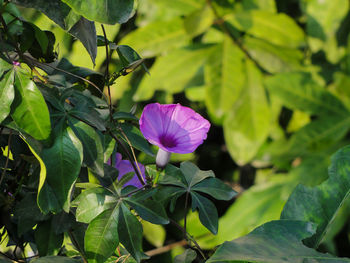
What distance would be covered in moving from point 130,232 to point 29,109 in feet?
0.47

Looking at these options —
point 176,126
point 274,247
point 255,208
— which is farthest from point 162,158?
point 255,208

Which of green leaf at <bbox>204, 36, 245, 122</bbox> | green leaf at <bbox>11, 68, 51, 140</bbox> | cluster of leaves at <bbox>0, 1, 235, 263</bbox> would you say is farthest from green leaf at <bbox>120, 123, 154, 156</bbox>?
green leaf at <bbox>204, 36, 245, 122</bbox>

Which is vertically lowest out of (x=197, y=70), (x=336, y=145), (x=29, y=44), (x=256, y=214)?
(x=256, y=214)

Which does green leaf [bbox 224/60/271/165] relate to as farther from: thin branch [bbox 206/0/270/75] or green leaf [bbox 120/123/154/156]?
green leaf [bbox 120/123/154/156]

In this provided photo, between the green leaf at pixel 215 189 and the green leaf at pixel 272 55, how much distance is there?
1162mm

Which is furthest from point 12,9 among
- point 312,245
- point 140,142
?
point 312,245

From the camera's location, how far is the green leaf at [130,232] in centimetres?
43

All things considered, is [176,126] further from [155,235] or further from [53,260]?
[155,235]

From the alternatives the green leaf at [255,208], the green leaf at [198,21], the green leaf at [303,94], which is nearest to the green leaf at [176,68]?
the green leaf at [198,21]

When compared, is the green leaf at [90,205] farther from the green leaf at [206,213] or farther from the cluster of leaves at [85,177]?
the green leaf at [206,213]

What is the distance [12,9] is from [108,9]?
0.11 meters

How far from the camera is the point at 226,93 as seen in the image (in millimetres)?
1542

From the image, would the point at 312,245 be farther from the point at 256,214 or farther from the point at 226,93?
the point at 256,214

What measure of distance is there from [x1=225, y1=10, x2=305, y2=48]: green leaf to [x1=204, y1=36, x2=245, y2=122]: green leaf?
9 cm
